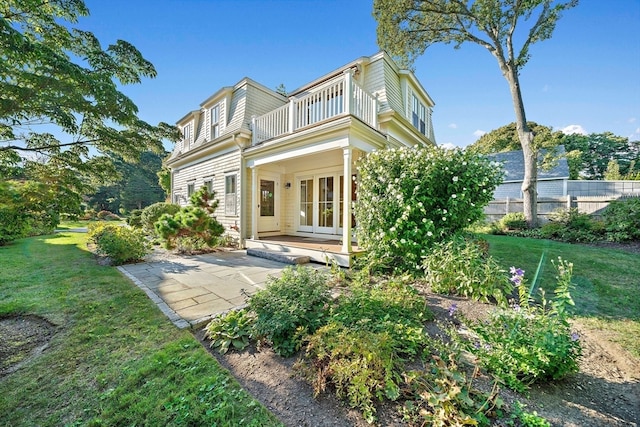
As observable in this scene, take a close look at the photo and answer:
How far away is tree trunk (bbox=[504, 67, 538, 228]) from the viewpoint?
32.1 ft

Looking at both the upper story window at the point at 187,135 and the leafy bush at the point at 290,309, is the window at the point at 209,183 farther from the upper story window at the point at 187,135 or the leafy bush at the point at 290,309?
the leafy bush at the point at 290,309

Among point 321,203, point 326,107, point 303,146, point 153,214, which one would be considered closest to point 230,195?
point 321,203

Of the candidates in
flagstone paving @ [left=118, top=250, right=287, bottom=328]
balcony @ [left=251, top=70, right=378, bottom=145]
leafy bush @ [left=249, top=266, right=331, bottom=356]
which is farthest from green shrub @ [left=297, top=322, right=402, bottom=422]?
balcony @ [left=251, top=70, right=378, bottom=145]

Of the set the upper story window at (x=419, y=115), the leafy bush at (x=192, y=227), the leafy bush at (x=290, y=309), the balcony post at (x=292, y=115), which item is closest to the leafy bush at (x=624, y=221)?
the upper story window at (x=419, y=115)

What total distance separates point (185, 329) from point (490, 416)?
306cm

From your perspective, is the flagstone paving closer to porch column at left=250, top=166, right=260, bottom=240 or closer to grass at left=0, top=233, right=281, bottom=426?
grass at left=0, top=233, right=281, bottom=426

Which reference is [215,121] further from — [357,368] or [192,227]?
[357,368]

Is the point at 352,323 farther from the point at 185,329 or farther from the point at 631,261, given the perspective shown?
the point at 631,261

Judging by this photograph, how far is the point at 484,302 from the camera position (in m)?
3.37

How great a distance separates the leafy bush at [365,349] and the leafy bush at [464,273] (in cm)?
104

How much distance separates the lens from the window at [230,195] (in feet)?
30.3

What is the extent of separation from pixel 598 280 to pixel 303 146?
21.5ft

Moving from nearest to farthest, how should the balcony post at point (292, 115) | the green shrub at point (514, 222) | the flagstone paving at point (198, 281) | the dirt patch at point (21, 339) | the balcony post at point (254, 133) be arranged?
the dirt patch at point (21, 339)
the flagstone paving at point (198, 281)
the balcony post at point (292, 115)
the balcony post at point (254, 133)
the green shrub at point (514, 222)

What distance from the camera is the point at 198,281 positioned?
15.8 ft
